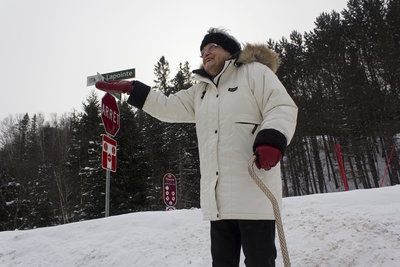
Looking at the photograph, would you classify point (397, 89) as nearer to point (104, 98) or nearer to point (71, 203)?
point (104, 98)

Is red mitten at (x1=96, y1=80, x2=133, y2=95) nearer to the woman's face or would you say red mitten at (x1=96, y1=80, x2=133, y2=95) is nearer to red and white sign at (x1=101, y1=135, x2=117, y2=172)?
the woman's face

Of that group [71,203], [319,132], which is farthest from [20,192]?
[319,132]

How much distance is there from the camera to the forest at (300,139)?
53.4 ft

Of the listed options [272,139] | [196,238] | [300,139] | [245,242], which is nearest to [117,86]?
[272,139]

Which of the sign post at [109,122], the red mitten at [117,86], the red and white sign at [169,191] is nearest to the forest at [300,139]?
the red and white sign at [169,191]

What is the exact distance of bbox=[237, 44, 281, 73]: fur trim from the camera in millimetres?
1986

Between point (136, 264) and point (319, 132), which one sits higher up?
point (319, 132)

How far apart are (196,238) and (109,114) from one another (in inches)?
119

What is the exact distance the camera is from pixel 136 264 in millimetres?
3346

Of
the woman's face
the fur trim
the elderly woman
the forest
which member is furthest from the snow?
the forest

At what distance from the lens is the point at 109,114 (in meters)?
5.48

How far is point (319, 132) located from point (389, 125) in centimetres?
514

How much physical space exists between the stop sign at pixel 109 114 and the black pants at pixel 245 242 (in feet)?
13.3

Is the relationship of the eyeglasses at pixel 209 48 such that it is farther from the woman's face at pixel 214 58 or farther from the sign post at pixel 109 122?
the sign post at pixel 109 122
